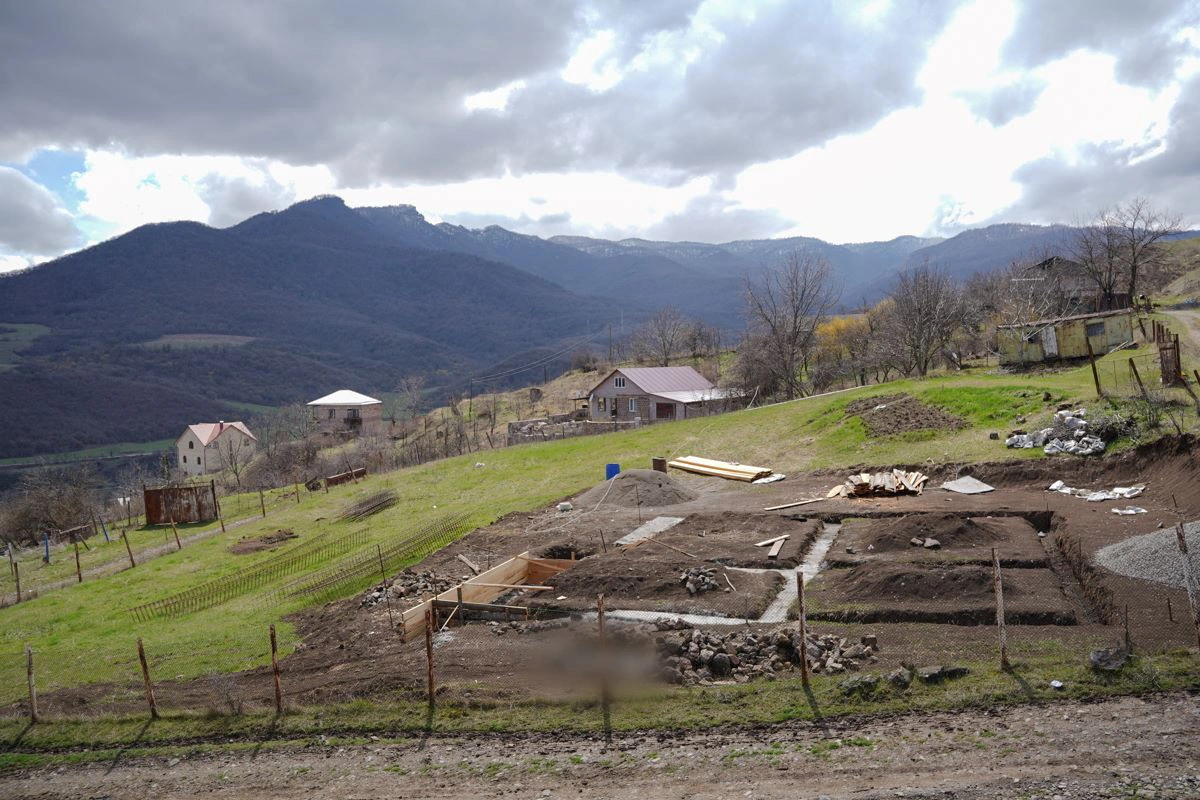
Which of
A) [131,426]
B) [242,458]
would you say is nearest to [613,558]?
[242,458]

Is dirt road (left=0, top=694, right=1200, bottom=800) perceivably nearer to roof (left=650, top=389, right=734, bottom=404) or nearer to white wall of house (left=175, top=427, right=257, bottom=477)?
roof (left=650, top=389, right=734, bottom=404)

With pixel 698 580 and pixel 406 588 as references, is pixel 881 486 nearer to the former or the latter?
pixel 698 580

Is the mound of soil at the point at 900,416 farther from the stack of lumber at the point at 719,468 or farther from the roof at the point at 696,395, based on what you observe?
the roof at the point at 696,395

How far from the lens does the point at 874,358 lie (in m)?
62.2

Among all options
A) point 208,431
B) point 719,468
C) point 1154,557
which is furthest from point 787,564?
point 208,431

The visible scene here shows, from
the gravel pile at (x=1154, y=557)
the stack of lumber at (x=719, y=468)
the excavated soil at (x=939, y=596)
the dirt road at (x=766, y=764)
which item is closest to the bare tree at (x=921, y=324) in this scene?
the stack of lumber at (x=719, y=468)

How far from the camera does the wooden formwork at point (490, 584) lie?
1891 centimetres

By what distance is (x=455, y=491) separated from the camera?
40750 mm

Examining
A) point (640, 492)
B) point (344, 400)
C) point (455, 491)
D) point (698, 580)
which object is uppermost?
point (344, 400)

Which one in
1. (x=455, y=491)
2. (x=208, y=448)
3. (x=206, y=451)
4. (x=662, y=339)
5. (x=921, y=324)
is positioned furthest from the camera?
(x=662, y=339)

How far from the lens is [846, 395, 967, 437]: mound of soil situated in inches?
1359

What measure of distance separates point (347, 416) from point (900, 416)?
272 ft

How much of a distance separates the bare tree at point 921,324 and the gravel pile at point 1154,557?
36.2m

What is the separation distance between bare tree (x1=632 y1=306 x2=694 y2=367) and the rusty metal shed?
68.0m
